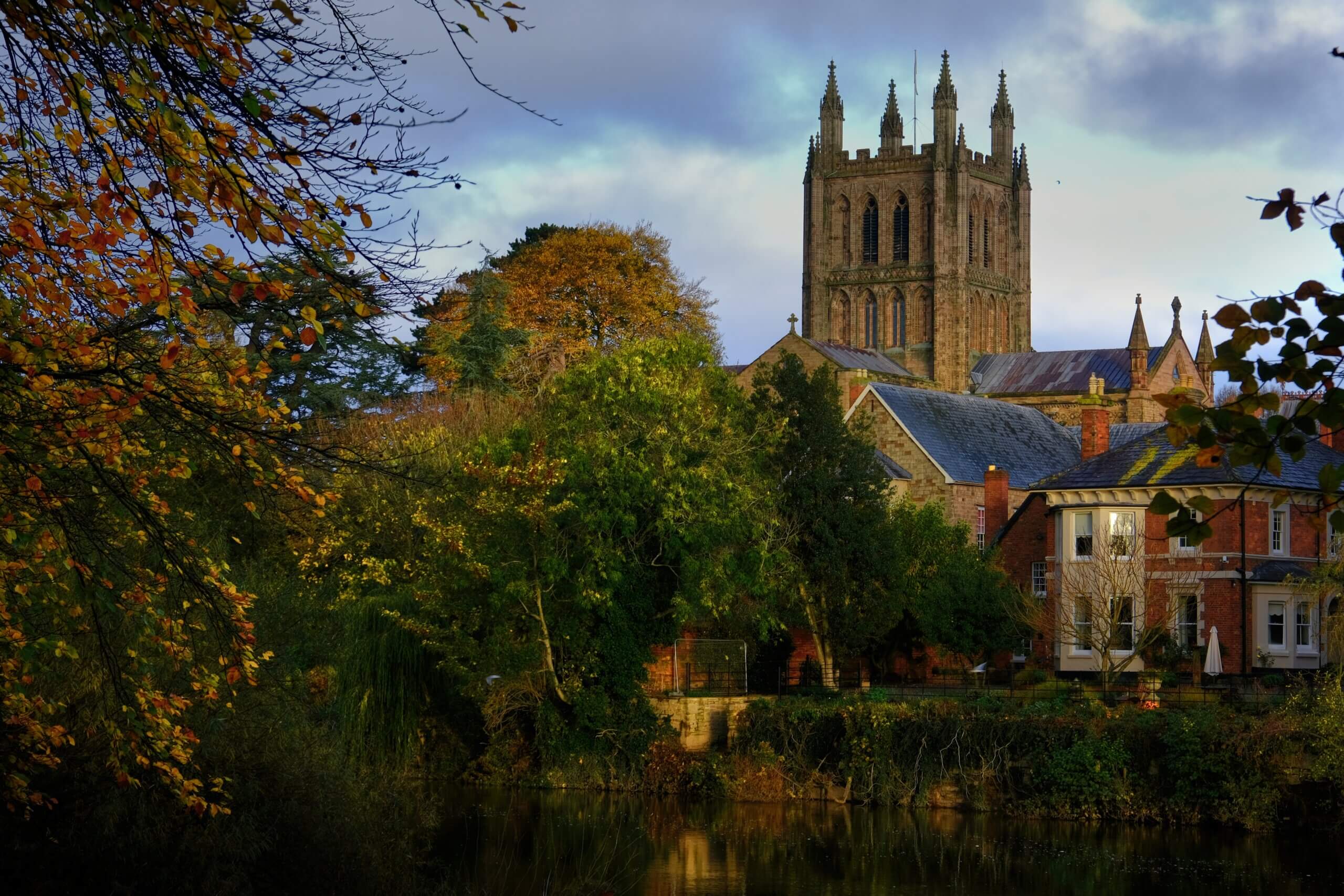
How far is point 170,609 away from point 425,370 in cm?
4425

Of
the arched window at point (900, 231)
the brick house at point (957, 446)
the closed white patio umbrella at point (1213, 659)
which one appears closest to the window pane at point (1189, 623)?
the closed white patio umbrella at point (1213, 659)

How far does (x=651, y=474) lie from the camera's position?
35719 mm

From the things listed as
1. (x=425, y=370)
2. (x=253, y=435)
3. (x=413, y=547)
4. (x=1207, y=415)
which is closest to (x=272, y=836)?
(x=253, y=435)

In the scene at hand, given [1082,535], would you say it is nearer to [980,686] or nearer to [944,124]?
[980,686]

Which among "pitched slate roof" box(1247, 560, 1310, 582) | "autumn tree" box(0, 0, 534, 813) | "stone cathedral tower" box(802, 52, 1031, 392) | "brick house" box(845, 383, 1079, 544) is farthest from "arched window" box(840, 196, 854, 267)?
"autumn tree" box(0, 0, 534, 813)

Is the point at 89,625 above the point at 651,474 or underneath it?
underneath

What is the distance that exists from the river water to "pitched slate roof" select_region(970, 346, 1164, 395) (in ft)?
204

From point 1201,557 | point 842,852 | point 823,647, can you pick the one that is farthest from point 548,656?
point 1201,557

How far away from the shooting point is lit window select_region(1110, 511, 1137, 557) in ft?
126

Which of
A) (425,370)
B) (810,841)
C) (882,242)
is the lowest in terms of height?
(810,841)

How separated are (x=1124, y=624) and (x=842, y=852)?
40.2 feet

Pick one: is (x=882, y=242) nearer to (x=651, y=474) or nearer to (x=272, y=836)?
(x=651, y=474)

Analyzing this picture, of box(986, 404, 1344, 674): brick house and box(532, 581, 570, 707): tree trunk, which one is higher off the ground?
box(986, 404, 1344, 674): brick house

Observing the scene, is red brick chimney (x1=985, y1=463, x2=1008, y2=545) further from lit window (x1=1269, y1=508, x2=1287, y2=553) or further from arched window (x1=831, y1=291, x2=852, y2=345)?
arched window (x1=831, y1=291, x2=852, y2=345)
